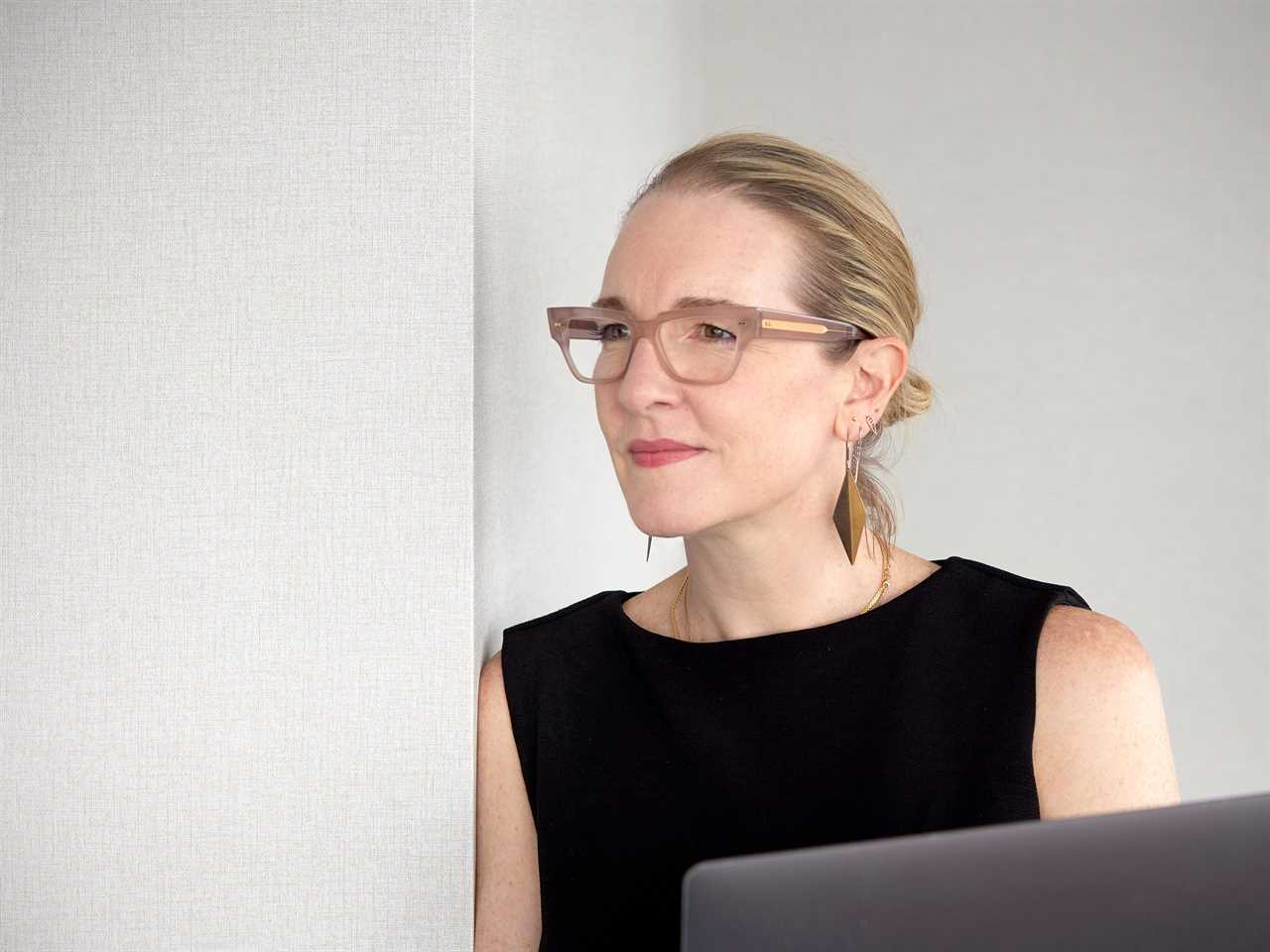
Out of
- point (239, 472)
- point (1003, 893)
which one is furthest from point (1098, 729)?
point (239, 472)

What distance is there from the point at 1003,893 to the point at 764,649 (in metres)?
0.72

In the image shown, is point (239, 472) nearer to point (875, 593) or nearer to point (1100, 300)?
point (875, 593)

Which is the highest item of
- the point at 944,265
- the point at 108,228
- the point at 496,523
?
the point at 944,265

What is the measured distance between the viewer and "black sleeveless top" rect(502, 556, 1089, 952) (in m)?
1.19

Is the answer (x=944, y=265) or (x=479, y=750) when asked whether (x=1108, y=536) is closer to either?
(x=944, y=265)

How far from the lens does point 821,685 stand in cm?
125

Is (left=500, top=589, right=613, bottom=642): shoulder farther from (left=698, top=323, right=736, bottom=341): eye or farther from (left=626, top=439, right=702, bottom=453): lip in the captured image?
(left=698, top=323, right=736, bottom=341): eye

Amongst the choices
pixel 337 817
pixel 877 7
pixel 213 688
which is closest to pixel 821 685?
pixel 337 817

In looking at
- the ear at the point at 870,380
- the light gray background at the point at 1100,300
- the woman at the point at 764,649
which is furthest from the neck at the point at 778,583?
the light gray background at the point at 1100,300

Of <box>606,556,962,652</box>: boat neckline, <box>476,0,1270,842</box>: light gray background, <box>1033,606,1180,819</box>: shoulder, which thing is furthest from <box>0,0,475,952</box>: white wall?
<box>476,0,1270,842</box>: light gray background

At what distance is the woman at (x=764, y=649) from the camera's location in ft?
3.79

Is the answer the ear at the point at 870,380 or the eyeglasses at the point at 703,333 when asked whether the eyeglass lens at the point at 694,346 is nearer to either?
the eyeglasses at the point at 703,333

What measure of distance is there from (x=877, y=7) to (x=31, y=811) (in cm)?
325

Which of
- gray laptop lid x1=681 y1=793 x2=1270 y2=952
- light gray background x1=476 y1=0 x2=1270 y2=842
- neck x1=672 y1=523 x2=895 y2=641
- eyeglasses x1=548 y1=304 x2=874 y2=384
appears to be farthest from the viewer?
light gray background x1=476 y1=0 x2=1270 y2=842
